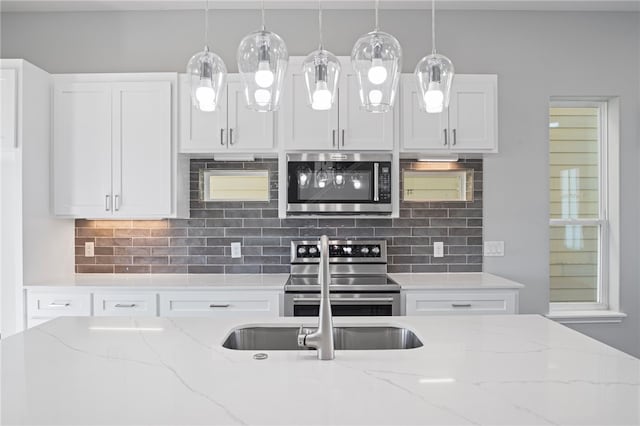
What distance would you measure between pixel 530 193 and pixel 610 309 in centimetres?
109

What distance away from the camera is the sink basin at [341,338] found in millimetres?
1761

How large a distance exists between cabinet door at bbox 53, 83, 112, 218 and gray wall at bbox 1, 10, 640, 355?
0.53 m

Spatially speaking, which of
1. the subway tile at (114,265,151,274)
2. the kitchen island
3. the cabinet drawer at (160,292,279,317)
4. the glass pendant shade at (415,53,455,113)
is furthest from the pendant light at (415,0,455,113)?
the subway tile at (114,265,151,274)

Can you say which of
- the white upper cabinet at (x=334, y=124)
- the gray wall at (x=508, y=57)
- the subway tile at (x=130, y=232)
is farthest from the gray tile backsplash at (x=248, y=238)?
the white upper cabinet at (x=334, y=124)

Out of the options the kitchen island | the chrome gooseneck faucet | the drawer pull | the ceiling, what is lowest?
the drawer pull

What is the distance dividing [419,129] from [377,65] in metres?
1.78

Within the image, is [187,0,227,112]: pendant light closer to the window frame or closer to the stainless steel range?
the stainless steel range

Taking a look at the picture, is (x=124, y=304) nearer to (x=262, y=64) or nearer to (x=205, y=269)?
(x=205, y=269)

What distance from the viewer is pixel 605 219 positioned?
351 cm

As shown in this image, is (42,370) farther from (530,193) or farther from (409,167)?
(530,193)

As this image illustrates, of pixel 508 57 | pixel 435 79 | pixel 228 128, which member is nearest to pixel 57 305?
pixel 228 128

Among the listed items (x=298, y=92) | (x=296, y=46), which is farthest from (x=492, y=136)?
(x=296, y=46)

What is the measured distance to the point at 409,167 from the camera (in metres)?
3.39

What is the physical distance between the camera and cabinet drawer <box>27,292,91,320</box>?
2855 millimetres
